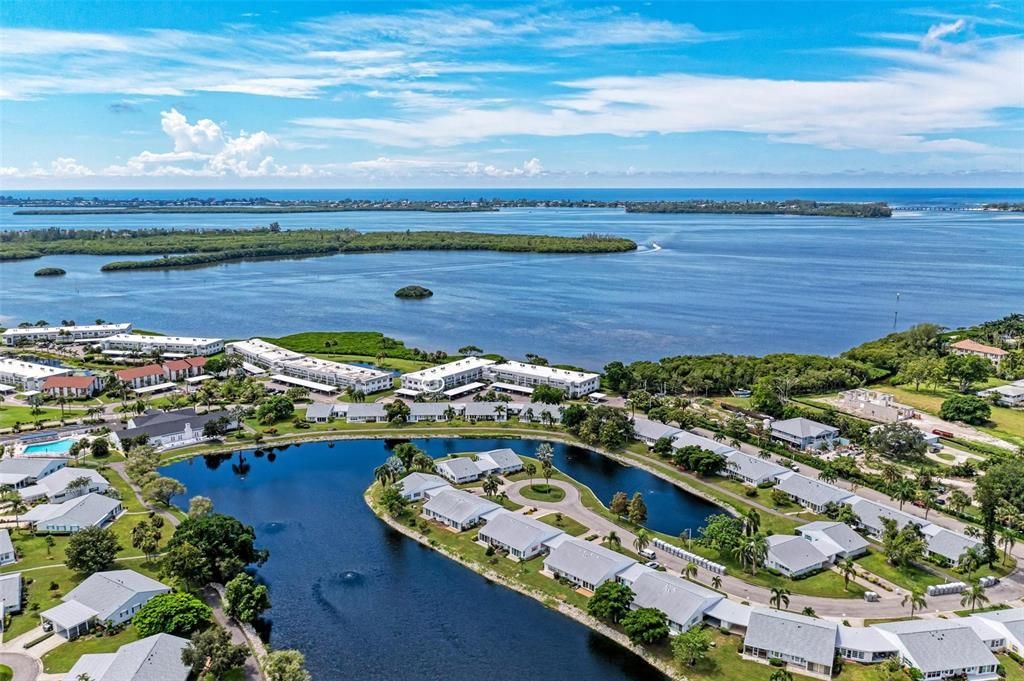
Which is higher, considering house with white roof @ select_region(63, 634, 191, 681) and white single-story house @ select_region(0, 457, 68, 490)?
white single-story house @ select_region(0, 457, 68, 490)

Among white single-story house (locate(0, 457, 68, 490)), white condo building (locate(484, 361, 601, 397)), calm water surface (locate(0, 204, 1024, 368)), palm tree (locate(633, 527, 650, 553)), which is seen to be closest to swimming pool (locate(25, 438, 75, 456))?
white single-story house (locate(0, 457, 68, 490))

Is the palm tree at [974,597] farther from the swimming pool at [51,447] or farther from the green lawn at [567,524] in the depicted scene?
the swimming pool at [51,447]

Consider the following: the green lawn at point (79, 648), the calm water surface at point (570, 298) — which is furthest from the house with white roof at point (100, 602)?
the calm water surface at point (570, 298)

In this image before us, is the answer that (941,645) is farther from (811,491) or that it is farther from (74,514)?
(74,514)

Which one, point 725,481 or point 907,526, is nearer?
point 907,526

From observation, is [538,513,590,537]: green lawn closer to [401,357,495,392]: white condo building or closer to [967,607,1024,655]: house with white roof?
[967,607,1024,655]: house with white roof

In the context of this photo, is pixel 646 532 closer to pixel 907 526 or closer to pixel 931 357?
pixel 907 526

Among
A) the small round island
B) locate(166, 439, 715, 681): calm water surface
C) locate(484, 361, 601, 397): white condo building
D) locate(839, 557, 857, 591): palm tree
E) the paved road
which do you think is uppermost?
the small round island

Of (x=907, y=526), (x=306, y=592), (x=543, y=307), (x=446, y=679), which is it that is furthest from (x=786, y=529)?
(x=543, y=307)
